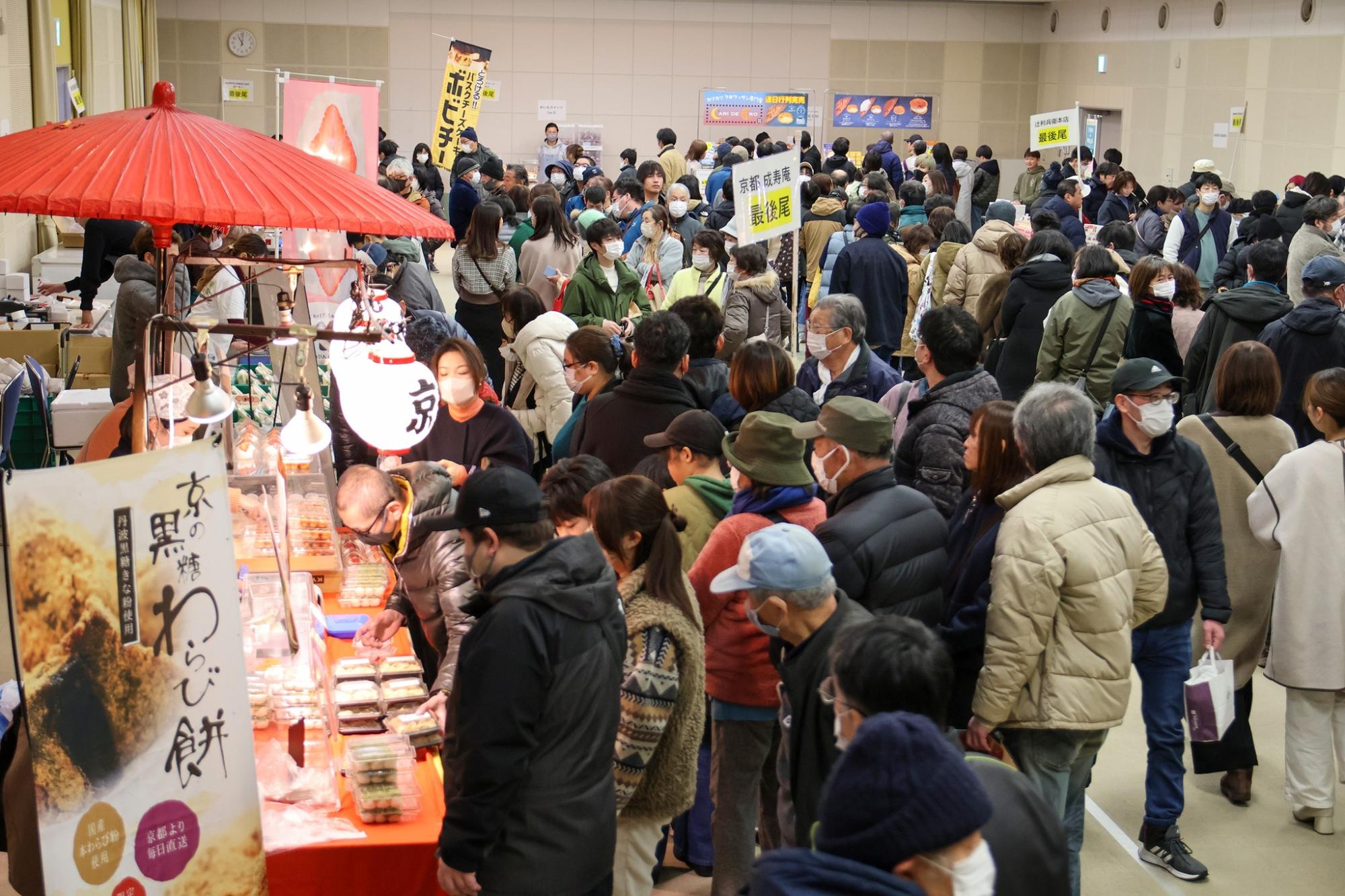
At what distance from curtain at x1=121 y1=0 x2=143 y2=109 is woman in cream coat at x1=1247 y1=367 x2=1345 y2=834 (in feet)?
50.0

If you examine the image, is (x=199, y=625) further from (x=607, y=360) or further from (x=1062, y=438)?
(x=607, y=360)

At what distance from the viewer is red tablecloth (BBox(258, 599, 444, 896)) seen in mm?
3197

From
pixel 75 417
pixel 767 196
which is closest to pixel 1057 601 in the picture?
pixel 767 196

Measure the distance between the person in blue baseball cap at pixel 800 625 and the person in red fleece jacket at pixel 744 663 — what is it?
74cm

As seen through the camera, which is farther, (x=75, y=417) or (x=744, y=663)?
(x=75, y=417)

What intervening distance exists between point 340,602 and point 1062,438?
8.27 ft

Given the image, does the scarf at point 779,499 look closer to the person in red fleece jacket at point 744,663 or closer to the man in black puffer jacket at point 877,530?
the person in red fleece jacket at point 744,663

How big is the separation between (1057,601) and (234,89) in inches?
805

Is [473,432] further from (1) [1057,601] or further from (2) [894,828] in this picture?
(2) [894,828]

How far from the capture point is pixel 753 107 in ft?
74.8

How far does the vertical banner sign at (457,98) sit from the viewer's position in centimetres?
1162

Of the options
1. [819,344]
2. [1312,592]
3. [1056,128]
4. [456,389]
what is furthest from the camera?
[1056,128]

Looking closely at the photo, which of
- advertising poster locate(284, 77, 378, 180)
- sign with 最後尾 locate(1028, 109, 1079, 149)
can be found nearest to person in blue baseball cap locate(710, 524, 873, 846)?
advertising poster locate(284, 77, 378, 180)

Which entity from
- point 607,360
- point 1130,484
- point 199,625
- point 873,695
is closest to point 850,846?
point 873,695
